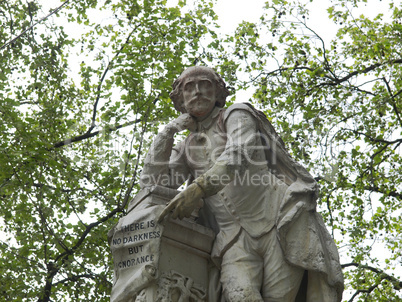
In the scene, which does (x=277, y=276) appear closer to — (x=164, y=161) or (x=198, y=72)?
(x=164, y=161)

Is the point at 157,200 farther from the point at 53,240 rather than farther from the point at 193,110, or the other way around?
the point at 53,240

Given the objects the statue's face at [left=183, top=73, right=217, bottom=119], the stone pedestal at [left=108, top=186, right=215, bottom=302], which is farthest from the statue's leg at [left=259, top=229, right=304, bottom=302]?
the statue's face at [left=183, top=73, right=217, bottom=119]

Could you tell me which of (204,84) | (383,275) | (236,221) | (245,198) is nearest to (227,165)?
(245,198)

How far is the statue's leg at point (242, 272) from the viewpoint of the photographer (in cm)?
562

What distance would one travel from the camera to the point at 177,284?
561cm

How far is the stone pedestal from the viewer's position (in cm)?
553

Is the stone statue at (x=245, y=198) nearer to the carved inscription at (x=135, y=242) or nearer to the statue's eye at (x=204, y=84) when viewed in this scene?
the statue's eye at (x=204, y=84)

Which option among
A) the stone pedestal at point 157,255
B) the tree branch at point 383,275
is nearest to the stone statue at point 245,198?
the stone pedestal at point 157,255

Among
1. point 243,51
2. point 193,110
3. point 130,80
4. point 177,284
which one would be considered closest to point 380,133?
point 243,51

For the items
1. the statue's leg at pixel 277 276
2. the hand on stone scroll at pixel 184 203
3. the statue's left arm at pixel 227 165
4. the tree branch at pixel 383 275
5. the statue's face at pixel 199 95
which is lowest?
the statue's leg at pixel 277 276

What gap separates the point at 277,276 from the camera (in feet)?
19.0

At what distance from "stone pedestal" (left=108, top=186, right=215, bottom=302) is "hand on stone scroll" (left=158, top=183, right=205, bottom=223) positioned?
94 mm

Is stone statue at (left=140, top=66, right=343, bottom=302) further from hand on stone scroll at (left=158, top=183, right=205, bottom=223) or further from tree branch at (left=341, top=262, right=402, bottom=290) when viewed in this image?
tree branch at (left=341, top=262, right=402, bottom=290)

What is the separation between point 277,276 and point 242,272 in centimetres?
27
